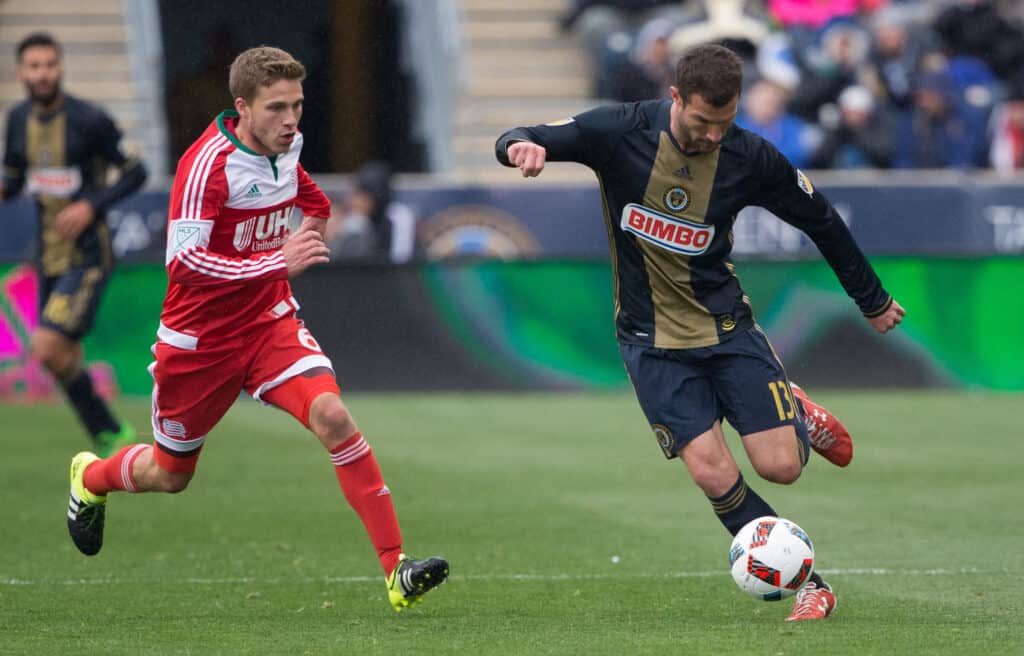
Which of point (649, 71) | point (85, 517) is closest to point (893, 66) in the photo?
point (649, 71)

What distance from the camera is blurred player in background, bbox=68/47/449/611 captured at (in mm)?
6191

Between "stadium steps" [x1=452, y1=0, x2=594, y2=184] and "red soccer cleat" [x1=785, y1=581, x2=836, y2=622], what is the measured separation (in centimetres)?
Answer: 1437

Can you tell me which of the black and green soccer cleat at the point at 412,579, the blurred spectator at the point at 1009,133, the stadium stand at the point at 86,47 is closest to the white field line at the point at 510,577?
the black and green soccer cleat at the point at 412,579

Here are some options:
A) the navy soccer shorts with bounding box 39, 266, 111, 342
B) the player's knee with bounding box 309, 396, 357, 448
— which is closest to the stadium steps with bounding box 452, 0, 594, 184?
the navy soccer shorts with bounding box 39, 266, 111, 342

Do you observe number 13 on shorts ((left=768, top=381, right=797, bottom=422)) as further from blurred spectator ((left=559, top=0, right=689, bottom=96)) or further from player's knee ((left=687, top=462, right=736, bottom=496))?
blurred spectator ((left=559, top=0, right=689, bottom=96))

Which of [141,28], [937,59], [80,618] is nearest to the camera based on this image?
[80,618]

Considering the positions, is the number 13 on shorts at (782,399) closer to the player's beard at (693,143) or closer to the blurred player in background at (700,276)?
the blurred player in background at (700,276)

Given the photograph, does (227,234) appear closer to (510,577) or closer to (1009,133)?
(510,577)

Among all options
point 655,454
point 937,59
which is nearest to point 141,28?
point 937,59

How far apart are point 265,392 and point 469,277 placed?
8.70 m

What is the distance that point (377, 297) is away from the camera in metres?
15.1

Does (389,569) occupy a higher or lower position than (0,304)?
higher

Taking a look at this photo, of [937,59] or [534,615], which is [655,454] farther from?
[937,59]

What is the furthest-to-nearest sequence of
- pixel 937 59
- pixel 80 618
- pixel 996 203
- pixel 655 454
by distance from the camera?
pixel 937 59
pixel 996 203
pixel 655 454
pixel 80 618
